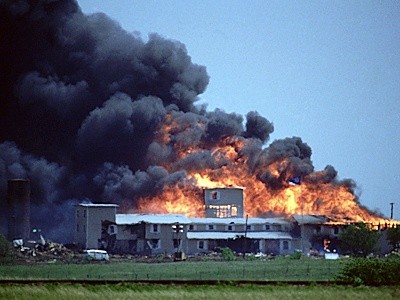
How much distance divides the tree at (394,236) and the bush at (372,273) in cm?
4078

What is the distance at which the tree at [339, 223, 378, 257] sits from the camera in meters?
74.7

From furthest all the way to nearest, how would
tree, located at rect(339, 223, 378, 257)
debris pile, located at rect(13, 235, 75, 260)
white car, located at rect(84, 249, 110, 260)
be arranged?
tree, located at rect(339, 223, 378, 257), white car, located at rect(84, 249, 110, 260), debris pile, located at rect(13, 235, 75, 260)

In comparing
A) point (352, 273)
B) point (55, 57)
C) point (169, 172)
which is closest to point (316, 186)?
point (169, 172)

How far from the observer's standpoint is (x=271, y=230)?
85062 mm

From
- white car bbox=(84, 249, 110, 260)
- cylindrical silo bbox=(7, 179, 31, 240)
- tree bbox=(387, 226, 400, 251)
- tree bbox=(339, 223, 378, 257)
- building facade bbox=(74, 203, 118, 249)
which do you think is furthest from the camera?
cylindrical silo bbox=(7, 179, 31, 240)

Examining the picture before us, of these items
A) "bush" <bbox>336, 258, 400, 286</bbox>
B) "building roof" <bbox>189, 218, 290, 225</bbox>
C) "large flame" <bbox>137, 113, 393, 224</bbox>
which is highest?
"large flame" <bbox>137, 113, 393, 224</bbox>

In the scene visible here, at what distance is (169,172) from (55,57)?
2041cm

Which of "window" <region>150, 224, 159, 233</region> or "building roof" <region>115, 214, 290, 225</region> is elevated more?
"building roof" <region>115, 214, 290, 225</region>

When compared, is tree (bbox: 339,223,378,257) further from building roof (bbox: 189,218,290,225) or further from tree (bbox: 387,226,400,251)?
building roof (bbox: 189,218,290,225)

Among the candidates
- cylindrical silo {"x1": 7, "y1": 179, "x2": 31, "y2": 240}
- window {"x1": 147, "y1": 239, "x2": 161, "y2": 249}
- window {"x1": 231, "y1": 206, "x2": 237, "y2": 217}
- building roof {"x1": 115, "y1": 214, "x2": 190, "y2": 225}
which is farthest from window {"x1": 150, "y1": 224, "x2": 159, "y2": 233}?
window {"x1": 231, "y1": 206, "x2": 237, "y2": 217}

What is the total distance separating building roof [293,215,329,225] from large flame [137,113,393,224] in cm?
321

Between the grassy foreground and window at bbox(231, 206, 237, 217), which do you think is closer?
the grassy foreground

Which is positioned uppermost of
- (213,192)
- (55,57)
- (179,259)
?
(55,57)

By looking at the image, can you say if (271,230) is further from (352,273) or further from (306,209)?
(352,273)
